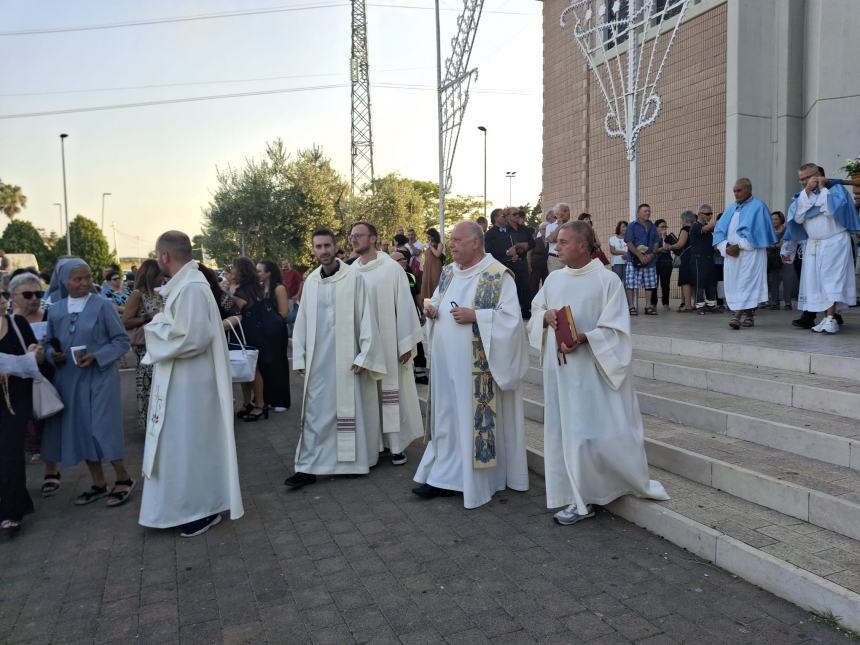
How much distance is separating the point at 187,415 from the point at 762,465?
3.92 metres

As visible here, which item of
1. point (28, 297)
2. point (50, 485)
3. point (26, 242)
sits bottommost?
point (50, 485)

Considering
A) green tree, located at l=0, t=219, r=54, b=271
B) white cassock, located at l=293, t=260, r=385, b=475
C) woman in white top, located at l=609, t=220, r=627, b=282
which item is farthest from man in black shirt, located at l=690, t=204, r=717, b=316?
green tree, located at l=0, t=219, r=54, b=271

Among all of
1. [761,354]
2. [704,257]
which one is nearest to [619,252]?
[704,257]

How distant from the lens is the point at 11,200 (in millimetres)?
57750

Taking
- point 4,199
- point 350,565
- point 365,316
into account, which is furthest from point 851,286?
point 4,199

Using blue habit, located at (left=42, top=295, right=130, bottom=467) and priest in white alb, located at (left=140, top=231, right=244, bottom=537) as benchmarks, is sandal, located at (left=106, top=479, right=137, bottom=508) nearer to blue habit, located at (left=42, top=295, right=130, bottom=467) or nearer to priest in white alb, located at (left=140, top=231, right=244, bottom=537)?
blue habit, located at (left=42, top=295, right=130, bottom=467)

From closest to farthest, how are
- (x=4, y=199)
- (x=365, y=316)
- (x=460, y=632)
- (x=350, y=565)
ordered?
(x=460, y=632)
(x=350, y=565)
(x=365, y=316)
(x=4, y=199)

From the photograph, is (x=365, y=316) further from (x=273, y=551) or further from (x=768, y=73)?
(x=768, y=73)

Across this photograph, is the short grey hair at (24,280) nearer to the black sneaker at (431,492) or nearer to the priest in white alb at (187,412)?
the priest in white alb at (187,412)

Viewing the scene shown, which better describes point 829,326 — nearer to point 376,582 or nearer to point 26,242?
point 376,582

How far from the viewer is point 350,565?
155 inches

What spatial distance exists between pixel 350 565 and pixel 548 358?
1895 mm

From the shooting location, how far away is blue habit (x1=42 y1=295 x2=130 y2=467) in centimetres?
511

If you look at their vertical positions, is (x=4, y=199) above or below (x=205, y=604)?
above
